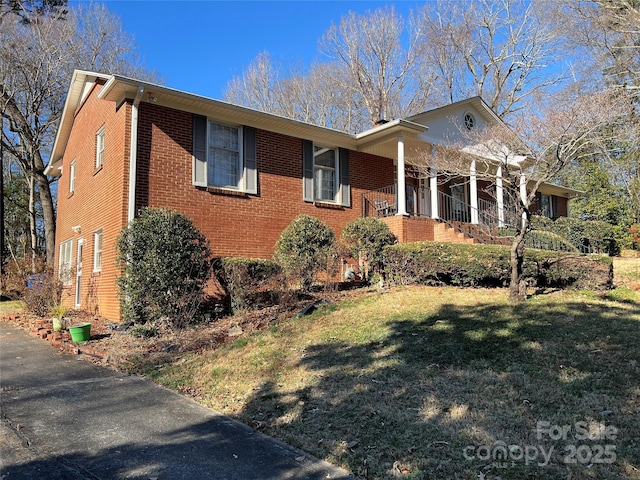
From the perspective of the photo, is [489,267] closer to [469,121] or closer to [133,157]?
[133,157]

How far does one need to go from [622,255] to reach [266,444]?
20.9 m

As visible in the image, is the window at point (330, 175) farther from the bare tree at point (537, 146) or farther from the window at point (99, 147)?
the window at point (99, 147)

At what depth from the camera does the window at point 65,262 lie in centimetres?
1311

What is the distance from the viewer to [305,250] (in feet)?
34.6

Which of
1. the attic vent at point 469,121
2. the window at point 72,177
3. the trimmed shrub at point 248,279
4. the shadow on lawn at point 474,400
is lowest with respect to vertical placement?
the shadow on lawn at point 474,400

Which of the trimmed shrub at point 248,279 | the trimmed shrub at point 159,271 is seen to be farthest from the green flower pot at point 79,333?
the trimmed shrub at point 248,279

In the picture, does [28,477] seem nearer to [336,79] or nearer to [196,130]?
[196,130]

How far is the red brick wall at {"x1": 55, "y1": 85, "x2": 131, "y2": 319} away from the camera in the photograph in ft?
33.5

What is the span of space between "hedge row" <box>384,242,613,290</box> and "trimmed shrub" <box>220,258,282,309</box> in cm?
304

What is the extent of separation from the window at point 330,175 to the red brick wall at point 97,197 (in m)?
5.06

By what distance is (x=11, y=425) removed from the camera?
457 cm

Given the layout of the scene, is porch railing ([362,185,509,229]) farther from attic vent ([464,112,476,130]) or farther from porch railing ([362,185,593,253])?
attic vent ([464,112,476,130])

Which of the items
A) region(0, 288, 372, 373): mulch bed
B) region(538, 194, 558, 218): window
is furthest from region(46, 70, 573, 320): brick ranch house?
region(538, 194, 558, 218): window

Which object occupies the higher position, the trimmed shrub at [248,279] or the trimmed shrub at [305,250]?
the trimmed shrub at [305,250]
